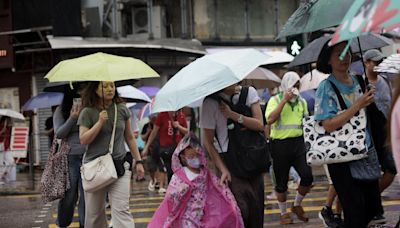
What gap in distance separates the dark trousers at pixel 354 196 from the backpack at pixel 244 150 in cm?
77

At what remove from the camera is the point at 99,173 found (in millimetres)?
6922

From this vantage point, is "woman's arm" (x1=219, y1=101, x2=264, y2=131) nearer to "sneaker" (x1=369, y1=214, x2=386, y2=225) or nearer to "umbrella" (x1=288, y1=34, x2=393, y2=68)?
"sneaker" (x1=369, y1=214, x2=386, y2=225)

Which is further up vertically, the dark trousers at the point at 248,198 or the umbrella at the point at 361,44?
the umbrella at the point at 361,44

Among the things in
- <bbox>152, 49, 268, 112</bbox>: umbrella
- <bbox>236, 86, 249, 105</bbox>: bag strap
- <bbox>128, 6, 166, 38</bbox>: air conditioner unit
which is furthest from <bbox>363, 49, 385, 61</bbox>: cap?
<bbox>128, 6, 166, 38</bbox>: air conditioner unit

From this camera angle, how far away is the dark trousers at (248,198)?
252 inches

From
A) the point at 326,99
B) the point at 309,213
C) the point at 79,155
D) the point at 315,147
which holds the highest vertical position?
the point at 326,99

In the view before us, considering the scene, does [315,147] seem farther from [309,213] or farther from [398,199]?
[398,199]

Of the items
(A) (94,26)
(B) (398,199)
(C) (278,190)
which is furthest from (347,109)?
(A) (94,26)

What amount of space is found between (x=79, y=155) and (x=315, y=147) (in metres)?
3.39

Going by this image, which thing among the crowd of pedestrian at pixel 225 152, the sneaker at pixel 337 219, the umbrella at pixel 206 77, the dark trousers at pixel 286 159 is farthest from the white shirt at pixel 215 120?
the dark trousers at pixel 286 159

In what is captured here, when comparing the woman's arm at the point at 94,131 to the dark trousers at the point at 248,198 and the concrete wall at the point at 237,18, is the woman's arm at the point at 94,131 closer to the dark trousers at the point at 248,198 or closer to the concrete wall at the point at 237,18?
the dark trousers at the point at 248,198

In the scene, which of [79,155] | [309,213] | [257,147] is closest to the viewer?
[257,147]

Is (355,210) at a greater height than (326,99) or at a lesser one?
lesser

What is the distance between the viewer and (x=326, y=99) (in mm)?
5645
